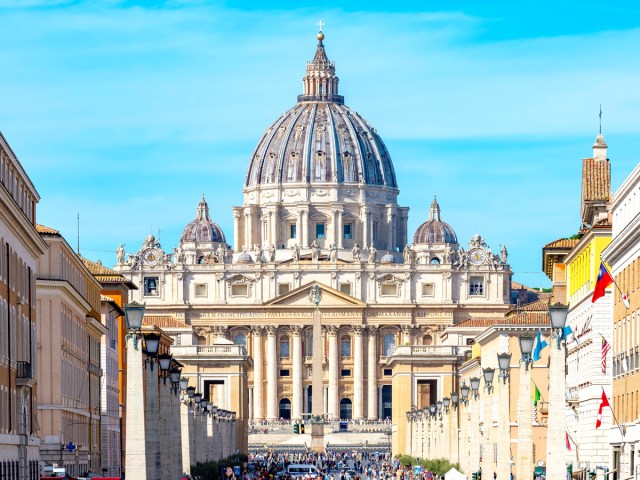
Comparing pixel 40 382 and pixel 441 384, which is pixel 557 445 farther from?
pixel 441 384

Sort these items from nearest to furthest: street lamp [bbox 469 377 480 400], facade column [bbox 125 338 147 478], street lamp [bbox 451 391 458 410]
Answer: facade column [bbox 125 338 147 478] → street lamp [bbox 469 377 480 400] → street lamp [bbox 451 391 458 410]

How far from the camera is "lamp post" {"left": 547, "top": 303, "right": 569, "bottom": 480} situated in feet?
151

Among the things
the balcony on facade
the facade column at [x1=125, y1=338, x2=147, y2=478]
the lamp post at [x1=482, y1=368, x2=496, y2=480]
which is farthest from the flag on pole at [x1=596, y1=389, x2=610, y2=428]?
the facade column at [x1=125, y1=338, x2=147, y2=478]

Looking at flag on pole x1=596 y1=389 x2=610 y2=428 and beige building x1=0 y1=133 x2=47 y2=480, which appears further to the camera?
flag on pole x1=596 y1=389 x2=610 y2=428

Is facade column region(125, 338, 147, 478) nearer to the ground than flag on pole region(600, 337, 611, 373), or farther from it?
nearer to the ground

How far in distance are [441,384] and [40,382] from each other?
109433 mm

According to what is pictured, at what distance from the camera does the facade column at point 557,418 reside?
46094 mm

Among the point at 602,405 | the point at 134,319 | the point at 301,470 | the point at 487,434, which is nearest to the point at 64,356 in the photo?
the point at 487,434

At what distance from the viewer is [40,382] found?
2813 inches

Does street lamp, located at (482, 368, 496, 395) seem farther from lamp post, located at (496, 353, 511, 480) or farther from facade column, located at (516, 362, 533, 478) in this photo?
facade column, located at (516, 362, 533, 478)

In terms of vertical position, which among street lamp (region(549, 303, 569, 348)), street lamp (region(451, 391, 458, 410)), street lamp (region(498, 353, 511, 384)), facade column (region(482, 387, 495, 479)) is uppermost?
street lamp (region(549, 303, 569, 348))

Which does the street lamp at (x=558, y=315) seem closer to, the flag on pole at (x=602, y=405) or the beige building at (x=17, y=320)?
the beige building at (x=17, y=320)

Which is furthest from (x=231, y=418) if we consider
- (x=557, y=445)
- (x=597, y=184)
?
(x=557, y=445)

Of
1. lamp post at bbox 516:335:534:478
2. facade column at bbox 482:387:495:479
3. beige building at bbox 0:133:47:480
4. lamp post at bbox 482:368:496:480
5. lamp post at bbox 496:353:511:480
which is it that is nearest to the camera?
beige building at bbox 0:133:47:480
